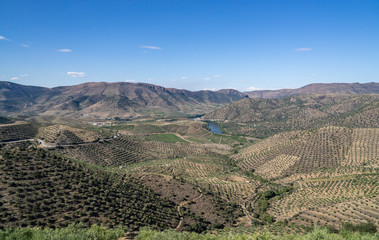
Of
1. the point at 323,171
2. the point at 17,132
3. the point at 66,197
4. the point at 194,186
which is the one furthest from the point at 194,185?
the point at 17,132

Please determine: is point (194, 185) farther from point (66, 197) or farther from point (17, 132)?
point (17, 132)

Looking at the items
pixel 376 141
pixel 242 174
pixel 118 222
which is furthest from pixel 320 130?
pixel 118 222

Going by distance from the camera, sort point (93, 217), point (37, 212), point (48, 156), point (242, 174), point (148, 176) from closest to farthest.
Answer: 1. point (37, 212)
2. point (93, 217)
3. point (48, 156)
4. point (148, 176)
5. point (242, 174)

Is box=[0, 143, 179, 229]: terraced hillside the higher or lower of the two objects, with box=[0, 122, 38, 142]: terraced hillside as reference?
lower

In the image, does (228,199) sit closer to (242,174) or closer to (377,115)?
(242,174)

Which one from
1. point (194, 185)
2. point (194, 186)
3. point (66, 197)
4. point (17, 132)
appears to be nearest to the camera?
point (66, 197)

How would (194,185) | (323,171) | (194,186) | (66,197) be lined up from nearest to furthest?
(66,197) → (194,186) → (194,185) → (323,171)

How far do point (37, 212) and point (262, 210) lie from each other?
6129 centimetres

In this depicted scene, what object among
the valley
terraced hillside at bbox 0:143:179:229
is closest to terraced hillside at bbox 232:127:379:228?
the valley

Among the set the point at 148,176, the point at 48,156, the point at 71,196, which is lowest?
the point at 148,176

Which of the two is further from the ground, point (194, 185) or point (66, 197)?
point (66, 197)

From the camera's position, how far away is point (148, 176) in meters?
84.1

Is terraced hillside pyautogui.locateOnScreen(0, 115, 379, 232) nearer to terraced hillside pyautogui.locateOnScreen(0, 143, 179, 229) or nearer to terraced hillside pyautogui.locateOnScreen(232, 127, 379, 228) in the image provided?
terraced hillside pyautogui.locateOnScreen(0, 143, 179, 229)

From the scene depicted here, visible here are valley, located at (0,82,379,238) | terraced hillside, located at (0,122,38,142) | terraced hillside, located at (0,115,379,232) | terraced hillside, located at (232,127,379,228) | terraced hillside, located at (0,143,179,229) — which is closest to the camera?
terraced hillside, located at (0,143,179,229)
